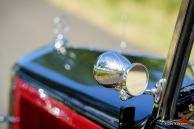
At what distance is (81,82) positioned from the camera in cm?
249

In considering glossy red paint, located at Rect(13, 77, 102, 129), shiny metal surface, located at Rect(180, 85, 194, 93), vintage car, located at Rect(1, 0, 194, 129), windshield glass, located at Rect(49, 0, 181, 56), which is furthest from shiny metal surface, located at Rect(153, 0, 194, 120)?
windshield glass, located at Rect(49, 0, 181, 56)

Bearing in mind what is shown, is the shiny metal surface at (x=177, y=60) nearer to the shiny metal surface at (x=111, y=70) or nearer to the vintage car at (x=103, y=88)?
the vintage car at (x=103, y=88)

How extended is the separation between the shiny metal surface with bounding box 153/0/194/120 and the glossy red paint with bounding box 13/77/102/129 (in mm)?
452

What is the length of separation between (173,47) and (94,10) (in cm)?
841

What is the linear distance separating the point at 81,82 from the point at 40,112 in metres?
0.26

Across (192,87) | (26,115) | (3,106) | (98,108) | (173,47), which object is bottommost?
(3,106)

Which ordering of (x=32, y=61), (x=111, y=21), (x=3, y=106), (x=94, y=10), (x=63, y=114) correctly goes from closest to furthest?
1. (x=63, y=114)
2. (x=32, y=61)
3. (x=3, y=106)
4. (x=111, y=21)
5. (x=94, y=10)

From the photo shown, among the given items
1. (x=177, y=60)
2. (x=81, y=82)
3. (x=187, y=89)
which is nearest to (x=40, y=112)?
(x=81, y=82)

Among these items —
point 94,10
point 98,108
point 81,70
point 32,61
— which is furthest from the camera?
point 94,10

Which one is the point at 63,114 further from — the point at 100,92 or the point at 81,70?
the point at 81,70

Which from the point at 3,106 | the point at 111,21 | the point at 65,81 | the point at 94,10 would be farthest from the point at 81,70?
the point at 94,10

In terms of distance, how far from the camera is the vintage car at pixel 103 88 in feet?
5.60

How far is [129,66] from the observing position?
170 cm

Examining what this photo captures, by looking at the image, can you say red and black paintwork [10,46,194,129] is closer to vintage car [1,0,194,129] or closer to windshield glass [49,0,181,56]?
vintage car [1,0,194,129]
